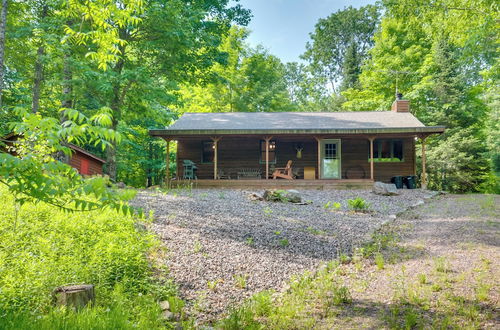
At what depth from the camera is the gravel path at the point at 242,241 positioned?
13.4 feet

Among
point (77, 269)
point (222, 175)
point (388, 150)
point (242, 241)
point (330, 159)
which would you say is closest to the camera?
point (77, 269)

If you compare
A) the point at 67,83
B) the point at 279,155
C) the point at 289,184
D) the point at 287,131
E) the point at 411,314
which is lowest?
the point at 411,314

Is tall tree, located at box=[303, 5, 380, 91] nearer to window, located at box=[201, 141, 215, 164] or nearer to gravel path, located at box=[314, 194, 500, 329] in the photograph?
window, located at box=[201, 141, 215, 164]

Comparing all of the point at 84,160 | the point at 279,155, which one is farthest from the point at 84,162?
the point at 279,155

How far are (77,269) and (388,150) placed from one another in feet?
52.9

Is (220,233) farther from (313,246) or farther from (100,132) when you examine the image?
(100,132)

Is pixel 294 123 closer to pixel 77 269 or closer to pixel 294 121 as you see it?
pixel 294 121

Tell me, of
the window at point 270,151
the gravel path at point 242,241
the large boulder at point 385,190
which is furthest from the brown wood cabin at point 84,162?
the large boulder at point 385,190

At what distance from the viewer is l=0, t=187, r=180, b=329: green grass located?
2838 millimetres

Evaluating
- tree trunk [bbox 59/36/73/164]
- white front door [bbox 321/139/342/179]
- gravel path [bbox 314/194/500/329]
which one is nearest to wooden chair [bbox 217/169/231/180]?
white front door [bbox 321/139/342/179]

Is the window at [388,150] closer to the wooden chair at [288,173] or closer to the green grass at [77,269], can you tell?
the wooden chair at [288,173]

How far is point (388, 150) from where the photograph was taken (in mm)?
16891

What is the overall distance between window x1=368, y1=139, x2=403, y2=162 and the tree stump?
15.9m

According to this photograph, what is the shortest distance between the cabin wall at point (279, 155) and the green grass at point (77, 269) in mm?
11490
